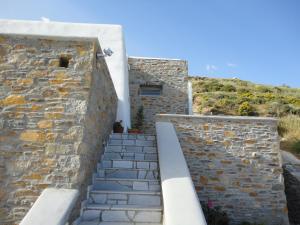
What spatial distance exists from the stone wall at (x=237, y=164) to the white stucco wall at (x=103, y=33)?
154cm

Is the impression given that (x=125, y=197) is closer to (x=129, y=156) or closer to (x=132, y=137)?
(x=129, y=156)

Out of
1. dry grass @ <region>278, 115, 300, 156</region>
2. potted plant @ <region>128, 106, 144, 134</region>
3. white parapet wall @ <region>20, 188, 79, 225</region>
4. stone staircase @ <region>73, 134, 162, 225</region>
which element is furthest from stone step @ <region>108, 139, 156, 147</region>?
dry grass @ <region>278, 115, 300, 156</region>

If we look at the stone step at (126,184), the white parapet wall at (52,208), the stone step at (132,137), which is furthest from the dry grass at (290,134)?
the white parapet wall at (52,208)

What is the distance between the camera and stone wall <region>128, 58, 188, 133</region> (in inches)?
441

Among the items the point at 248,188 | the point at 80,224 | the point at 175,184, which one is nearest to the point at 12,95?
the point at 80,224

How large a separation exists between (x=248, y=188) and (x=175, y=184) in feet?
14.7

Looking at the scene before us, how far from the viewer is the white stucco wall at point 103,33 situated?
23.1 feet

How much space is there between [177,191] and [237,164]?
4423 mm

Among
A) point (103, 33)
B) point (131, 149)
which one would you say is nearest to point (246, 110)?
point (103, 33)

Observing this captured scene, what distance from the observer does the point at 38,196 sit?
2914mm

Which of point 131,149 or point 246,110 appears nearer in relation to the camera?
point 131,149

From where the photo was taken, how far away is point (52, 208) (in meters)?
2.56

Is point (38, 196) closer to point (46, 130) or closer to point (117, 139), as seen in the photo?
point (46, 130)

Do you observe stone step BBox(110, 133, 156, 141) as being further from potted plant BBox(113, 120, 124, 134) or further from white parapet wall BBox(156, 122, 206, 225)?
white parapet wall BBox(156, 122, 206, 225)
